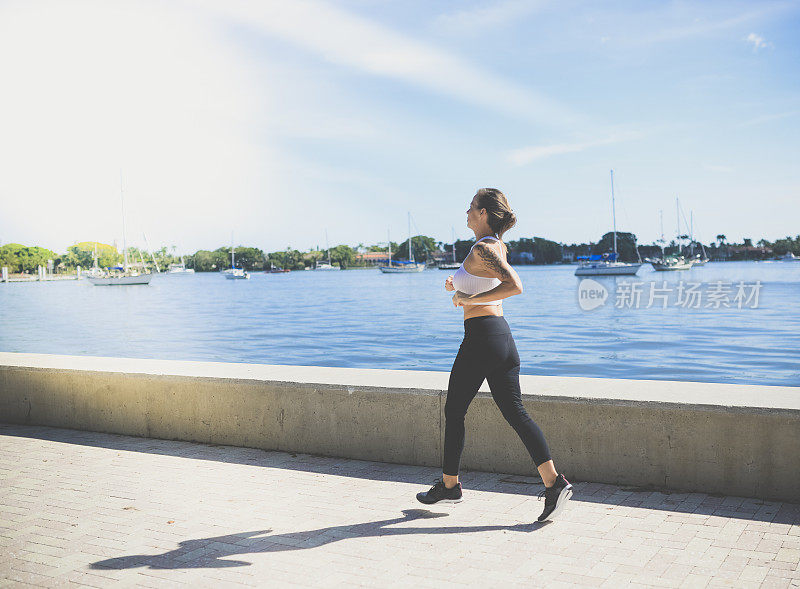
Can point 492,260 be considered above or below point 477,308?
above

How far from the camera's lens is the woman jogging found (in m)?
4.44

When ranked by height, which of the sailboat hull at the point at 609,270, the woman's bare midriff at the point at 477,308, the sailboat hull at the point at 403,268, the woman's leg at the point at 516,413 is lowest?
the sailboat hull at the point at 609,270

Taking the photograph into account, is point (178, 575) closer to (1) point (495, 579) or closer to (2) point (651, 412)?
(1) point (495, 579)

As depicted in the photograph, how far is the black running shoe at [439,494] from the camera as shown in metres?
4.75

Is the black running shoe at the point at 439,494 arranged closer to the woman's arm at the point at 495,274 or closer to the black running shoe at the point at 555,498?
the black running shoe at the point at 555,498

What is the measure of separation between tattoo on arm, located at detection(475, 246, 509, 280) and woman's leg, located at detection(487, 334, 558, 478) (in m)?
0.40

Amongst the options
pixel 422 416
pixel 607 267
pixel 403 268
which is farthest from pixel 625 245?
pixel 422 416

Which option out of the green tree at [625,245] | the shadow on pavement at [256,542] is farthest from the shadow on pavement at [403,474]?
the green tree at [625,245]

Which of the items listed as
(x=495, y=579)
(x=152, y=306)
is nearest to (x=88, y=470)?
(x=495, y=579)

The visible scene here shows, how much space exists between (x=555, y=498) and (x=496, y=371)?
0.82 m

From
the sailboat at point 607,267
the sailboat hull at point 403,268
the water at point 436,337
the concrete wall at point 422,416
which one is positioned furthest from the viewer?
the sailboat hull at point 403,268

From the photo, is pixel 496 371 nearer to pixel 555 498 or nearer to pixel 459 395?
pixel 459 395

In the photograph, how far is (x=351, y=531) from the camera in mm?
4426

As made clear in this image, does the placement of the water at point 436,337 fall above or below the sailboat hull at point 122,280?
below
